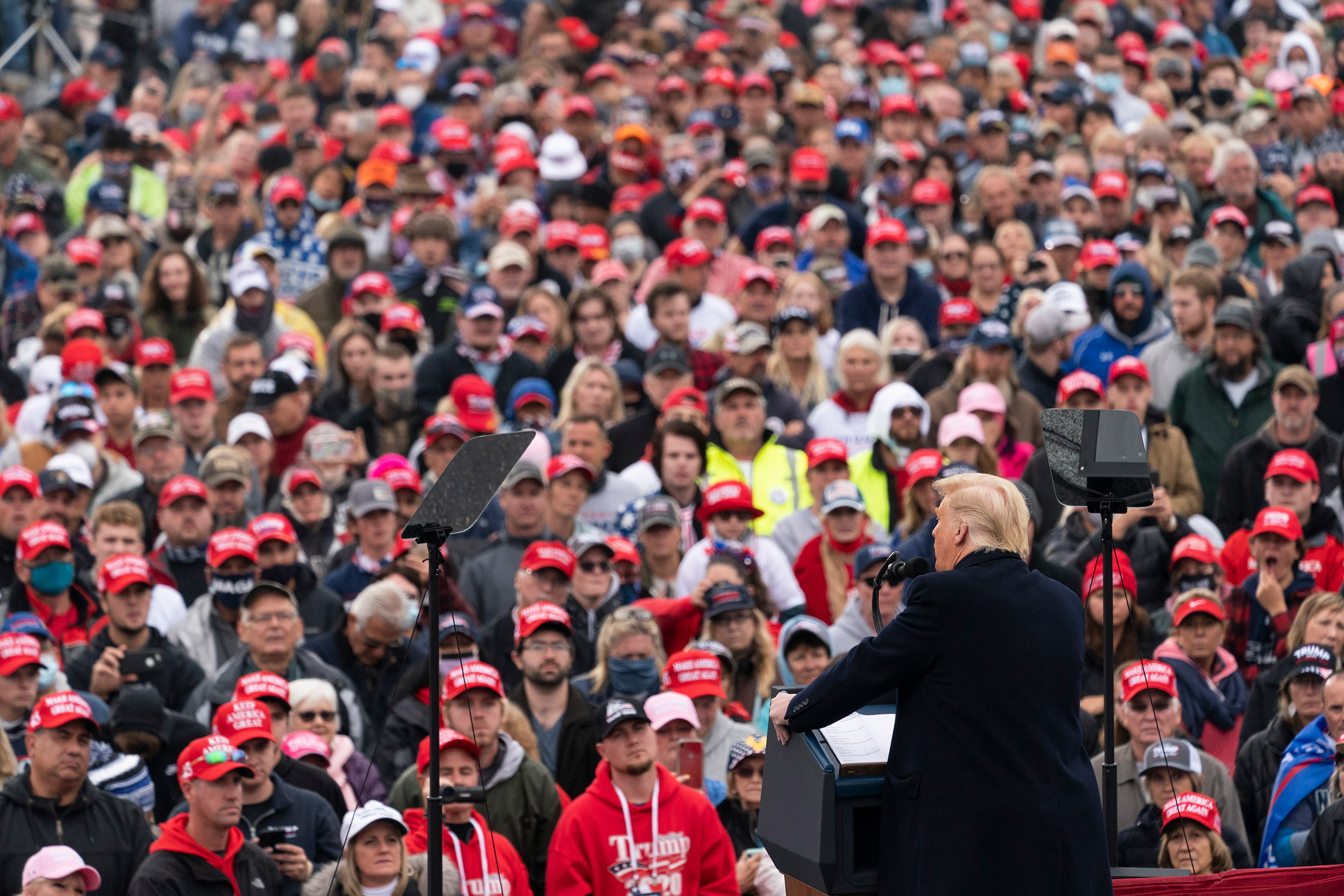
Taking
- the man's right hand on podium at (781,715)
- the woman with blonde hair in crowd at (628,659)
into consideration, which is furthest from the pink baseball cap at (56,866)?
the man's right hand on podium at (781,715)

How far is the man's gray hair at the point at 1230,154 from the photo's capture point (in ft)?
47.5

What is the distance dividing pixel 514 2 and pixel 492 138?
3.69m

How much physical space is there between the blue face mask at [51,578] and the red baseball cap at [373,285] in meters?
3.98

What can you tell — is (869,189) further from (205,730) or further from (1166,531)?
(205,730)

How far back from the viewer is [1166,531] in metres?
9.95

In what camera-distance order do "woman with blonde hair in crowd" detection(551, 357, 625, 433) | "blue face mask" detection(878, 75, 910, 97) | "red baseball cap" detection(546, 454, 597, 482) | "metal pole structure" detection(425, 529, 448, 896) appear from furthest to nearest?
"blue face mask" detection(878, 75, 910, 97), "woman with blonde hair in crowd" detection(551, 357, 625, 433), "red baseball cap" detection(546, 454, 597, 482), "metal pole structure" detection(425, 529, 448, 896)

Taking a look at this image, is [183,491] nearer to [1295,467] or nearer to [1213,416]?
[1295,467]

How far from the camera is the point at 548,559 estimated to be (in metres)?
9.52

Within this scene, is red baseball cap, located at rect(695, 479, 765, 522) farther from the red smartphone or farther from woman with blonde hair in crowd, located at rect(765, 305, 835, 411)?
the red smartphone

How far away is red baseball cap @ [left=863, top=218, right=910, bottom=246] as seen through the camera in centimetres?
1322

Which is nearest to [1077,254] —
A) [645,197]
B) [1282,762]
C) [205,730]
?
[645,197]

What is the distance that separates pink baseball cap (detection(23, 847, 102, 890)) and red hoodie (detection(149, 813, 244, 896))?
26 centimetres

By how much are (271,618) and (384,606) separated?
0.57m

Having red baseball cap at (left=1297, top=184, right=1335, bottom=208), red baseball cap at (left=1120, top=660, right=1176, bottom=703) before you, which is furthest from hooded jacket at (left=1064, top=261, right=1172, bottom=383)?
red baseball cap at (left=1120, top=660, right=1176, bottom=703)
